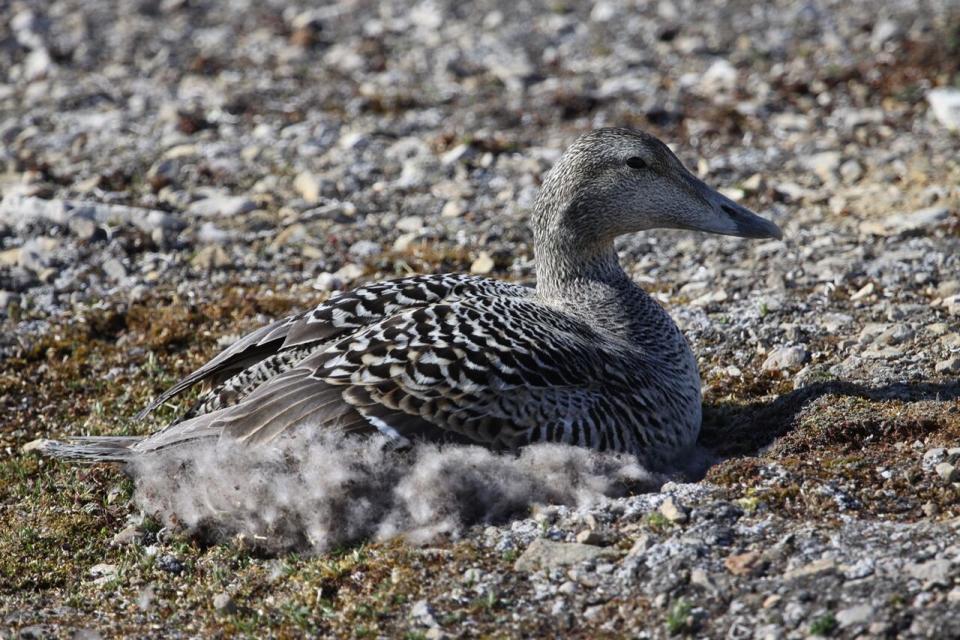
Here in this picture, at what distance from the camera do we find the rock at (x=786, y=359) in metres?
6.36

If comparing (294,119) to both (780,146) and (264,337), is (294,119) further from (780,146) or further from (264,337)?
(264,337)

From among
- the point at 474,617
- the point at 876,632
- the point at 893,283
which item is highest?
the point at 893,283

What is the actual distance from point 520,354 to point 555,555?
3.36 feet

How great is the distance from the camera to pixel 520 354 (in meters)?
5.26

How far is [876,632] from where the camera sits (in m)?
3.80

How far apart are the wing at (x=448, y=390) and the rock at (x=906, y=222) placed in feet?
11.3

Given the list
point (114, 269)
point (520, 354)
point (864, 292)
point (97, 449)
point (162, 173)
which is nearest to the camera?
point (520, 354)

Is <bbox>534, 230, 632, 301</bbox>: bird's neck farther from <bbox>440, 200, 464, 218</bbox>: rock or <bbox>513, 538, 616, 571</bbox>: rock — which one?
<bbox>440, 200, 464, 218</bbox>: rock

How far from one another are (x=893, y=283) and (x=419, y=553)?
3899 mm

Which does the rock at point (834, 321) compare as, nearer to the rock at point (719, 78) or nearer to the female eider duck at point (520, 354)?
the female eider duck at point (520, 354)

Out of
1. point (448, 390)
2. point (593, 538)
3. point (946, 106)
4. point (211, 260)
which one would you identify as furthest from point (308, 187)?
point (593, 538)

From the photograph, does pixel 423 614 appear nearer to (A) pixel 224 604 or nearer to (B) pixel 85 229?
(A) pixel 224 604

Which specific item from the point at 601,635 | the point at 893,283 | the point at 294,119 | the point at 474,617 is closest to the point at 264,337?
the point at 474,617

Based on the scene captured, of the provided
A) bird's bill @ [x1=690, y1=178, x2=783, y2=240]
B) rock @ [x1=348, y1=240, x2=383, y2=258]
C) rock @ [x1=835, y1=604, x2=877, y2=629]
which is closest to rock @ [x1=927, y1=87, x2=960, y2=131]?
bird's bill @ [x1=690, y1=178, x2=783, y2=240]
